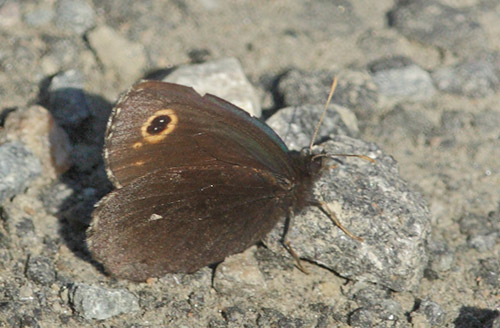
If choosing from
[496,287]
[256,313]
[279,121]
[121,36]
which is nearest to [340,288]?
[256,313]

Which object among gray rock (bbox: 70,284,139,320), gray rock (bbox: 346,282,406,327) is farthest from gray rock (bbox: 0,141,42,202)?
gray rock (bbox: 346,282,406,327)

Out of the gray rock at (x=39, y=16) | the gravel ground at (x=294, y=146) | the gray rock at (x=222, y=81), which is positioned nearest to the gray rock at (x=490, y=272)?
the gravel ground at (x=294, y=146)

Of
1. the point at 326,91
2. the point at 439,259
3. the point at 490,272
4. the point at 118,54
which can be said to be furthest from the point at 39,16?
the point at 490,272

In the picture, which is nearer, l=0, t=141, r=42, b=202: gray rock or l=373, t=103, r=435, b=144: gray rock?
l=0, t=141, r=42, b=202: gray rock

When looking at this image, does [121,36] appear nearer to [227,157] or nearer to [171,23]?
[171,23]

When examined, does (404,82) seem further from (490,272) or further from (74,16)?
(74,16)

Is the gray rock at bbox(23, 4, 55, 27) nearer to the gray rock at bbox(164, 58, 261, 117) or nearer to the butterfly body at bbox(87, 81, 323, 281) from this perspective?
the gray rock at bbox(164, 58, 261, 117)

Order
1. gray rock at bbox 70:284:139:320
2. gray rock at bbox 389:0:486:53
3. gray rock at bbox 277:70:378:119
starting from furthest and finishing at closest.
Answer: gray rock at bbox 389:0:486:53 → gray rock at bbox 277:70:378:119 → gray rock at bbox 70:284:139:320
